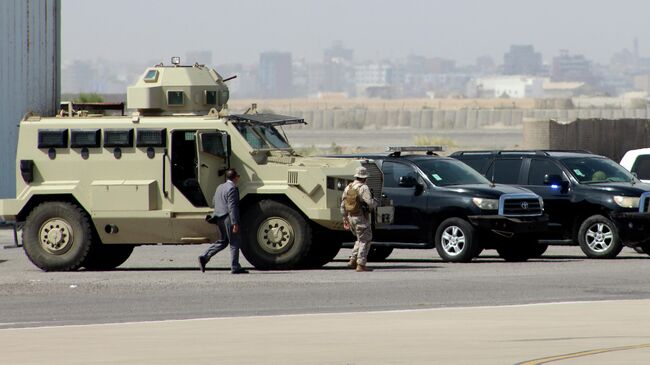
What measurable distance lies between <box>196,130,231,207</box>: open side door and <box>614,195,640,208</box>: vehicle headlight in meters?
6.51

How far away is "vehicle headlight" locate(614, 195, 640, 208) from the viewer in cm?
2344

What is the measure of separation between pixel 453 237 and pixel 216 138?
415cm

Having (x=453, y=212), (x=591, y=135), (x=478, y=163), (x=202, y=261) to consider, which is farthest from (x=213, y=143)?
(x=591, y=135)

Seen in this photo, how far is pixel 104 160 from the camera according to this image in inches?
848

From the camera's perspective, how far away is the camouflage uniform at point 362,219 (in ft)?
66.8

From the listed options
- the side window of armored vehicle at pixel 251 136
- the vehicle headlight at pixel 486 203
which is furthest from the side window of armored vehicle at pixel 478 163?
the side window of armored vehicle at pixel 251 136

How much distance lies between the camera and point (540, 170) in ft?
80.8

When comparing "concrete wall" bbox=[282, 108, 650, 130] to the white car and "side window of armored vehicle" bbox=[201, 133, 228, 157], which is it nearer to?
the white car

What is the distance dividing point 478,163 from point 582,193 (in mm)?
2103

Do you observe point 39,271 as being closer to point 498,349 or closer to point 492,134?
point 498,349

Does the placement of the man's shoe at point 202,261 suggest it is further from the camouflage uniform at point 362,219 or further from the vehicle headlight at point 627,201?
the vehicle headlight at point 627,201

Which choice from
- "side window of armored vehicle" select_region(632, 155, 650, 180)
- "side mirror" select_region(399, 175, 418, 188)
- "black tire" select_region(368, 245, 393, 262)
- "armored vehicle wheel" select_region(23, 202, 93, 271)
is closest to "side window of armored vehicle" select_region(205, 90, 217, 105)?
"armored vehicle wheel" select_region(23, 202, 93, 271)

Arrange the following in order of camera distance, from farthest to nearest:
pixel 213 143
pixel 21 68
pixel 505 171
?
pixel 21 68, pixel 505 171, pixel 213 143

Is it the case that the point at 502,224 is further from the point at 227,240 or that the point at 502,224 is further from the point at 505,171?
the point at 227,240
